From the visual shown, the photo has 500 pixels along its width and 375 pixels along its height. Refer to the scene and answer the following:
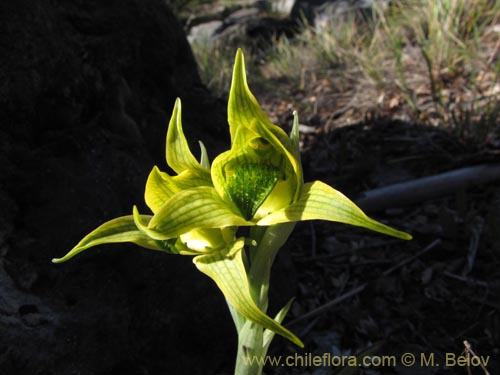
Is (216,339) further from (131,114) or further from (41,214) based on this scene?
(131,114)

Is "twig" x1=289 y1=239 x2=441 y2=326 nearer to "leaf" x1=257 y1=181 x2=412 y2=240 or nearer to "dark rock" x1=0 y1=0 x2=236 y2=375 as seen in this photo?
"dark rock" x1=0 y1=0 x2=236 y2=375

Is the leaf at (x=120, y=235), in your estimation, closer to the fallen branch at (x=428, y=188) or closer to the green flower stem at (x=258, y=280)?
the green flower stem at (x=258, y=280)

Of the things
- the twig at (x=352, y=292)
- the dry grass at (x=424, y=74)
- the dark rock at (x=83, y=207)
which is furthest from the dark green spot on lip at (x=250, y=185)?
the dry grass at (x=424, y=74)

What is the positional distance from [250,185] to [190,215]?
0.21 meters

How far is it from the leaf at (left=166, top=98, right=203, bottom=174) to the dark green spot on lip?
0.47 ft

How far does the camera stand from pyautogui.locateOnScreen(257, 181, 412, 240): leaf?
1204 mm

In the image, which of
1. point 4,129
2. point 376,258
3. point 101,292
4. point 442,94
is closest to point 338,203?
point 101,292

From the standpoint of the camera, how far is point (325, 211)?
1274 millimetres

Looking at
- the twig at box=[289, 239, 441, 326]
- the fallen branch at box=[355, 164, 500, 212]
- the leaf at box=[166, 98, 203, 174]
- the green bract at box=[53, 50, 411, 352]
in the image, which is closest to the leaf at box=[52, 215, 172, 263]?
the green bract at box=[53, 50, 411, 352]

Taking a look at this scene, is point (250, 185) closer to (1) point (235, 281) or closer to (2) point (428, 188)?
(1) point (235, 281)

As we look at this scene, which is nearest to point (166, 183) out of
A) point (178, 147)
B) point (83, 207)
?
point (178, 147)

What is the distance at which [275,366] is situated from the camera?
7.98 ft

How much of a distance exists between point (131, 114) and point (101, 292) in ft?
3.11

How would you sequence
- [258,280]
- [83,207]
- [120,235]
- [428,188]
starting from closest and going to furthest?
[120,235] < [258,280] < [83,207] < [428,188]
